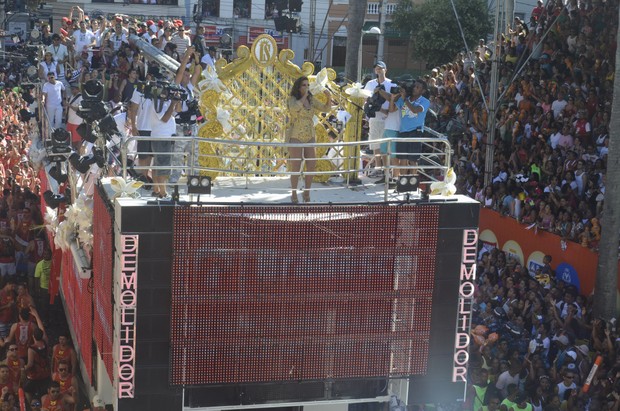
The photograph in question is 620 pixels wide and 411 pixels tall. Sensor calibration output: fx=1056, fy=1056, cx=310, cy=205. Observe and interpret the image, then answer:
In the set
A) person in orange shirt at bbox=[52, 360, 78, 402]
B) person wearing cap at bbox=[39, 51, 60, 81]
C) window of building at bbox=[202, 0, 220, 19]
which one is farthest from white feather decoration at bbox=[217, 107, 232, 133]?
window of building at bbox=[202, 0, 220, 19]

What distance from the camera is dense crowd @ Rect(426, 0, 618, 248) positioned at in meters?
18.3

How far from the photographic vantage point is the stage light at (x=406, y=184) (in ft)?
33.2

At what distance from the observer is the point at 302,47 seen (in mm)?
50969

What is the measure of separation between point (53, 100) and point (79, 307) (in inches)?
254

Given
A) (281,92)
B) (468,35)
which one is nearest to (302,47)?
(468,35)

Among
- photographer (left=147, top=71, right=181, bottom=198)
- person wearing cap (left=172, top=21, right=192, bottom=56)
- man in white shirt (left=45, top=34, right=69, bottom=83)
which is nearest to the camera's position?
photographer (left=147, top=71, right=181, bottom=198)

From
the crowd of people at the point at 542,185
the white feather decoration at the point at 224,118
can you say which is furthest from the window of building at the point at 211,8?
the white feather decoration at the point at 224,118

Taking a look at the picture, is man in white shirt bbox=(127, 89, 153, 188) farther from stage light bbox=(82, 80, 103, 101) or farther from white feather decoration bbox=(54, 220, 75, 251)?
white feather decoration bbox=(54, 220, 75, 251)

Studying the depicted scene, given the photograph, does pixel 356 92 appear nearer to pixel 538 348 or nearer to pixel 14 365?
pixel 538 348

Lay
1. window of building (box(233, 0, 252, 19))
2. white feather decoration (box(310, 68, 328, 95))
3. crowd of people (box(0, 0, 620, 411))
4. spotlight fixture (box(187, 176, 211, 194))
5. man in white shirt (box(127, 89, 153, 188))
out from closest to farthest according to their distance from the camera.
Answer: spotlight fixture (box(187, 176, 211, 194)) < man in white shirt (box(127, 89, 153, 188)) < white feather decoration (box(310, 68, 328, 95)) < crowd of people (box(0, 0, 620, 411)) < window of building (box(233, 0, 252, 19))

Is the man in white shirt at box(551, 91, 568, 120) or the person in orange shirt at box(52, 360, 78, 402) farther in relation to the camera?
the man in white shirt at box(551, 91, 568, 120)

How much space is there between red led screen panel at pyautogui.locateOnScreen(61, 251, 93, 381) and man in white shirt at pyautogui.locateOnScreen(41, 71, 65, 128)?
10.4ft

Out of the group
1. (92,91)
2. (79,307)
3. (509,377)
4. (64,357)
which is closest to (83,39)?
(79,307)

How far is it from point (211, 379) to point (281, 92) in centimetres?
443
